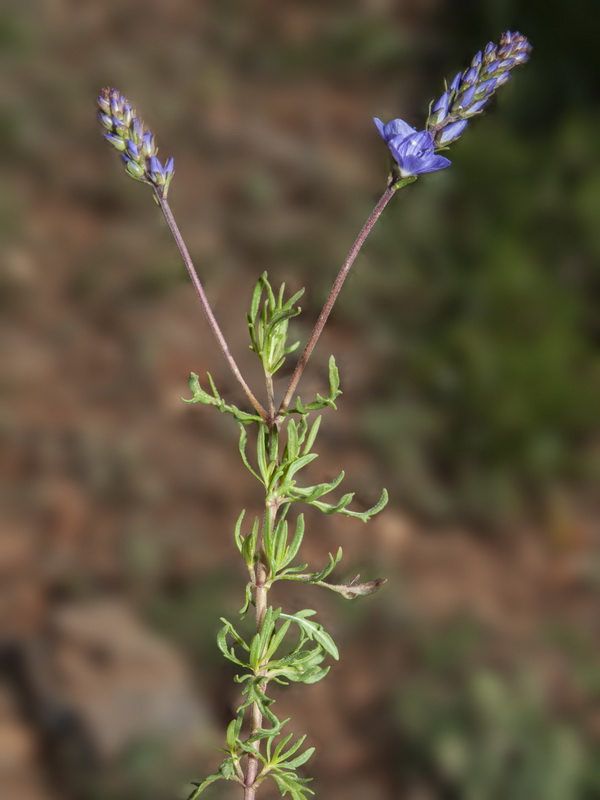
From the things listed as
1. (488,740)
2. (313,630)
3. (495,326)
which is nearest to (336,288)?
(313,630)

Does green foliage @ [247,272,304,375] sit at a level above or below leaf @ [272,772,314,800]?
above

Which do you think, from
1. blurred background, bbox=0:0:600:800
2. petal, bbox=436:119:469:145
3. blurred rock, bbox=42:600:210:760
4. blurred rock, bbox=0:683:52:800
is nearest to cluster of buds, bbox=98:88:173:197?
petal, bbox=436:119:469:145

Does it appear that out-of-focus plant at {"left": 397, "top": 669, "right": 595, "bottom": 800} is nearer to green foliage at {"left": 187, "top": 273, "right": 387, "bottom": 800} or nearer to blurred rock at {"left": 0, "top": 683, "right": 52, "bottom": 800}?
blurred rock at {"left": 0, "top": 683, "right": 52, "bottom": 800}

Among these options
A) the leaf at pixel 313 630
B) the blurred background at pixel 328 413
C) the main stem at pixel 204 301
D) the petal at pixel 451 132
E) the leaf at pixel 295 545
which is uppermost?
the blurred background at pixel 328 413

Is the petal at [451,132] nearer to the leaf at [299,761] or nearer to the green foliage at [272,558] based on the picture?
the green foliage at [272,558]

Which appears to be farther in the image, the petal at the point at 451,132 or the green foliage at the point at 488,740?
the green foliage at the point at 488,740

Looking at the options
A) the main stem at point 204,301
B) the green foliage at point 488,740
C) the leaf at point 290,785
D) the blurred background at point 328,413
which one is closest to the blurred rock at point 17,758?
the blurred background at point 328,413

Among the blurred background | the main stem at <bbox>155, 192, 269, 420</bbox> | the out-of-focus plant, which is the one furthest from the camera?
the blurred background
